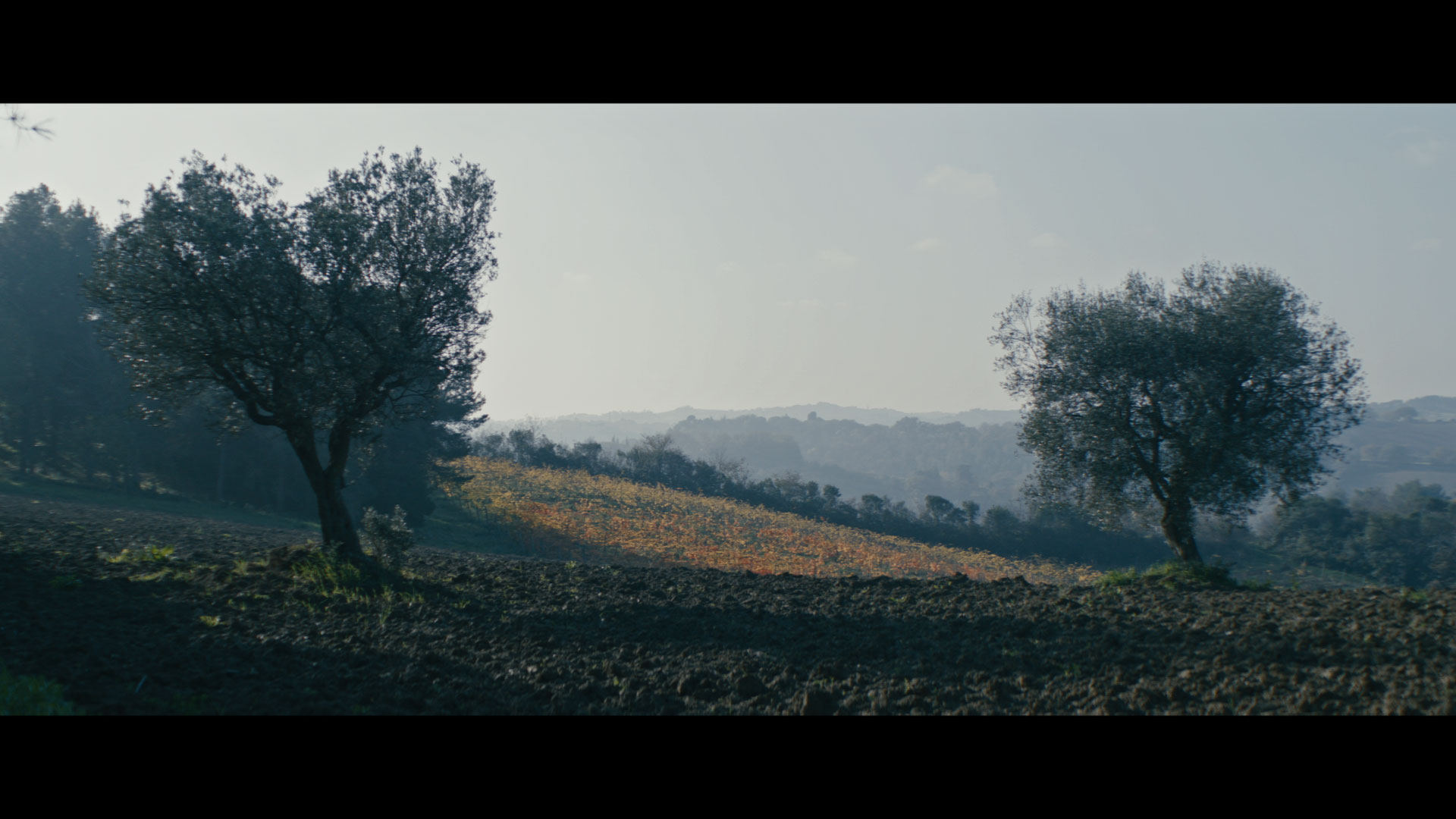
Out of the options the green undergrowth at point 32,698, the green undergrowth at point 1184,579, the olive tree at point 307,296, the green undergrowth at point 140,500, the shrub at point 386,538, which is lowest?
the green undergrowth at point 140,500

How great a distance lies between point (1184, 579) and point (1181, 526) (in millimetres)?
4144

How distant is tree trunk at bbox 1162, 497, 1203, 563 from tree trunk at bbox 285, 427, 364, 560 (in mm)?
19020

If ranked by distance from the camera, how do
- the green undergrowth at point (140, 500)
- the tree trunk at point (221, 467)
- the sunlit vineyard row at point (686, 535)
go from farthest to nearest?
the tree trunk at point (221, 467) → the sunlit vineyard row at point (686, 535) → the green undergrowth at point (140, 500)

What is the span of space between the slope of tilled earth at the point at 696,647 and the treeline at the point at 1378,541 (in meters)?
30.9

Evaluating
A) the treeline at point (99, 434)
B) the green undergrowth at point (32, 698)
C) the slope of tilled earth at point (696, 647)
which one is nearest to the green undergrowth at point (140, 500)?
the treeline at point (99, 434)

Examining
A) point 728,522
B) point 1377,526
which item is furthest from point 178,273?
A: point 1377,526

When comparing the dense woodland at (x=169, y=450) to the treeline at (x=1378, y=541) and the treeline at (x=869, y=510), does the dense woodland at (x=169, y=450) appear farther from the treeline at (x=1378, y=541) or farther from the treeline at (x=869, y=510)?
the treeline at (x=869, y=510)

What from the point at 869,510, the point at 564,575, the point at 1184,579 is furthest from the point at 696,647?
the point at 869,510

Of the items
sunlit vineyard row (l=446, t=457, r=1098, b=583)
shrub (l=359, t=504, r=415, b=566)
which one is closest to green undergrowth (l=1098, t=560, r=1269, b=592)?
sunlit vineyard row (l=446, t=457, r=1098, b=583)

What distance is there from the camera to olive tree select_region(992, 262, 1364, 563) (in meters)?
17.5

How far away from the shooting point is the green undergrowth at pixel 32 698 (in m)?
6.75

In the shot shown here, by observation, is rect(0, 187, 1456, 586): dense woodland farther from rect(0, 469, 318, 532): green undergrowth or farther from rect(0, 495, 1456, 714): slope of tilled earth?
rect(0, 495, 1456, 714): slope of tilled earth

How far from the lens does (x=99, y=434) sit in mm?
35688
